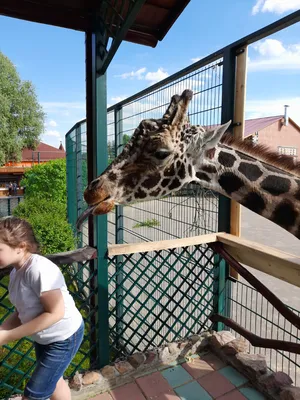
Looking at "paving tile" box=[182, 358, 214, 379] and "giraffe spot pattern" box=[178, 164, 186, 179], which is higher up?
"giraffe spot pattern" box=[178, 164, 186, 179]

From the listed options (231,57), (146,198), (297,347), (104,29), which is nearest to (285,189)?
(146,198)

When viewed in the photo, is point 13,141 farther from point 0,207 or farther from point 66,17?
point 66,17

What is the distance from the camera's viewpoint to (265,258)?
2285 millimetres

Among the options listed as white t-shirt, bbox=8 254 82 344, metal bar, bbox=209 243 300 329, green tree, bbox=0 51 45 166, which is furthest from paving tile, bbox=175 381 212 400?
green tree, bbox=0 51 45 166

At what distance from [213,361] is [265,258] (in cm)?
117

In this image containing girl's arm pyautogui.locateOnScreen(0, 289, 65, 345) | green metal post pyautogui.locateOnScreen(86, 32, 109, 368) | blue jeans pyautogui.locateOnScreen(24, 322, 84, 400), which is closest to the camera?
girl's arm pyautogui.locateOnScreen(0, 289, 65, 345)

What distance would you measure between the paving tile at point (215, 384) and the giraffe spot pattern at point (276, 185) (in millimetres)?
1678

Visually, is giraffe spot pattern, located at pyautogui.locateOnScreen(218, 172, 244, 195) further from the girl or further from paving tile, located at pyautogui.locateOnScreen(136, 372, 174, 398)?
paving tile, located at pyautogui.locateOnScreen(136, 372, 174, 398)

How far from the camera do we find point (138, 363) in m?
2.58

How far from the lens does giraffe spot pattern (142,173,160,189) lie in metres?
1.75

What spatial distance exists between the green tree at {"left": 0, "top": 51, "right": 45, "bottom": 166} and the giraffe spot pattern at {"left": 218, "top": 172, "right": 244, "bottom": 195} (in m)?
21.1

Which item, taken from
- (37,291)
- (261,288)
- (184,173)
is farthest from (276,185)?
(37,291)

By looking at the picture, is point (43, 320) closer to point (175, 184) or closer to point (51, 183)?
point (175, 184)

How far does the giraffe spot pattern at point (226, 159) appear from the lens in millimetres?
1820
